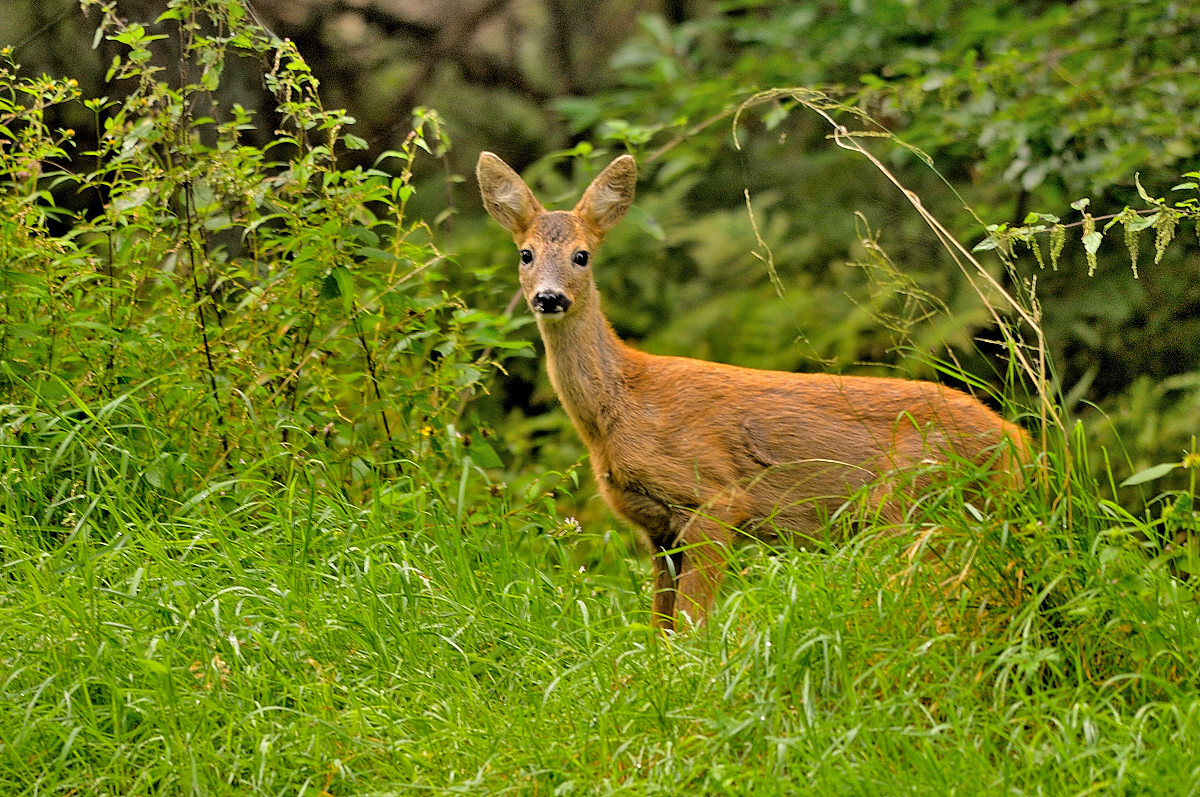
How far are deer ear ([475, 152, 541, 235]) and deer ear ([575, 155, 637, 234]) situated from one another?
0.65 ft

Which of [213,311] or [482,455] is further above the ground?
[213,311]

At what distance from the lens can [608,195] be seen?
5.42m

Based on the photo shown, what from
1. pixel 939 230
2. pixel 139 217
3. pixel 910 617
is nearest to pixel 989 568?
pixel 910 617

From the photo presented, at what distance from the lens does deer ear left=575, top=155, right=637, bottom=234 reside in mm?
5375

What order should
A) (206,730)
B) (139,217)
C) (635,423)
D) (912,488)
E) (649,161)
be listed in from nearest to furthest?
(206,730) < (912,488) < (139,217) < (635,423) < (649,161)

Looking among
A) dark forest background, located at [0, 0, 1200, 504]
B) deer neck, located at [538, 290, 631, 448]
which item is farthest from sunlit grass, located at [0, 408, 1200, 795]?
dark forest background, located at [0, 0, 1200, 504]

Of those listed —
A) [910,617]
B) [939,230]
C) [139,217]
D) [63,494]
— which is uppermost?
[139,217]

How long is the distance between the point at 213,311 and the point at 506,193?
1.23 m

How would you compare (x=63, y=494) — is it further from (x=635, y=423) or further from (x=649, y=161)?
(x=649, y=161)

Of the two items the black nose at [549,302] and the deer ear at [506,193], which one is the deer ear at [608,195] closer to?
the deer ear at [506,193]

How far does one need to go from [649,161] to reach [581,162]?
3.75 feet

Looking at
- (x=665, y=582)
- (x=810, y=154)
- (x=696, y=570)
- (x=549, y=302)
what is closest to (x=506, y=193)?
(x=549, y=302)

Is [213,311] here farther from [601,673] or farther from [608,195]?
[601,673]

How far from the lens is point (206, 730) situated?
310 cm
